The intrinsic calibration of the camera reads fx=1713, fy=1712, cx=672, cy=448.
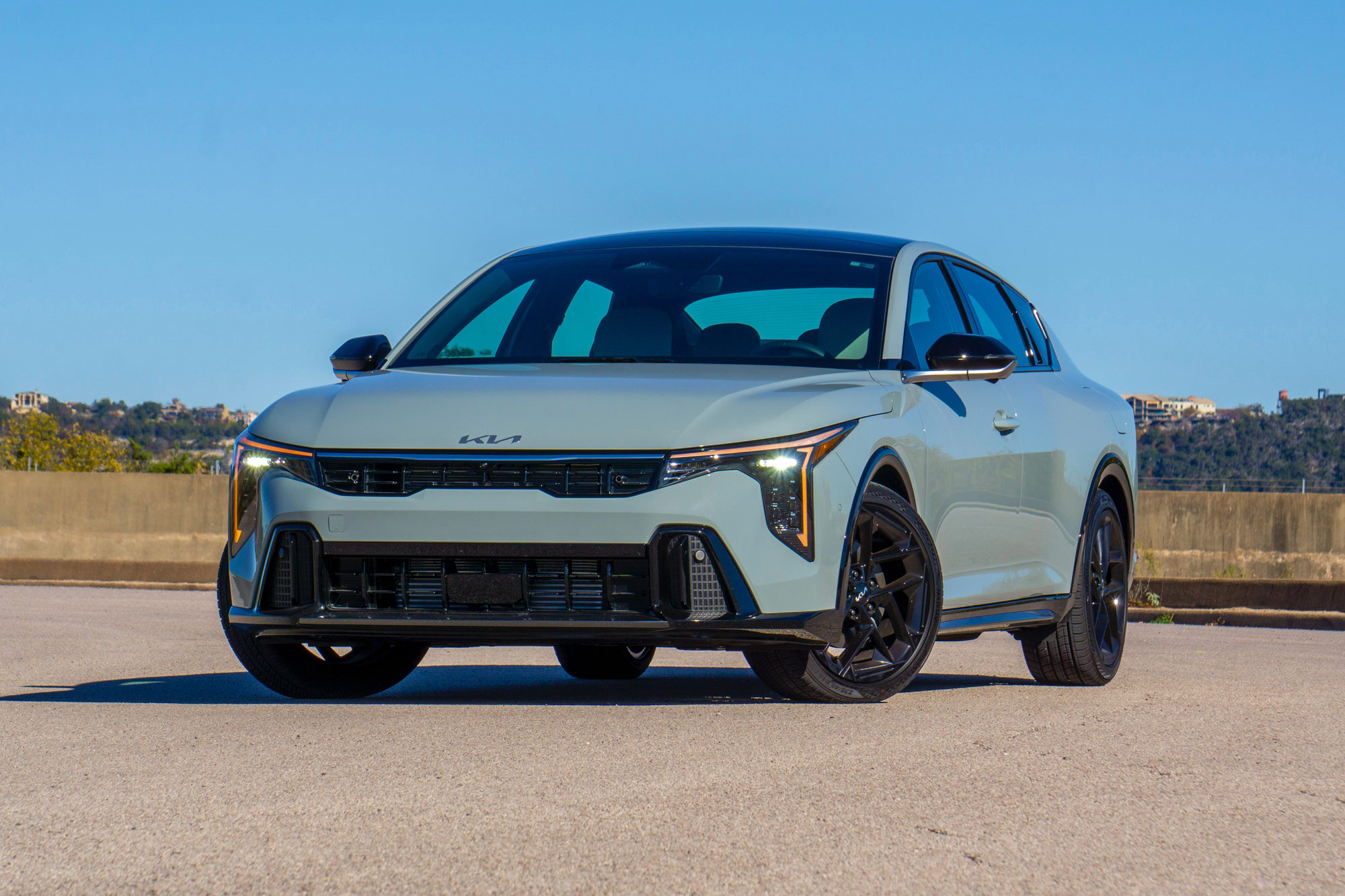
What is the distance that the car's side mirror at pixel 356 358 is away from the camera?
6.36m

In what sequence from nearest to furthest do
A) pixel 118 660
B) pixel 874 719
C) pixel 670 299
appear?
pixel 874 719 → pixel 670 299 → pixel 118 660

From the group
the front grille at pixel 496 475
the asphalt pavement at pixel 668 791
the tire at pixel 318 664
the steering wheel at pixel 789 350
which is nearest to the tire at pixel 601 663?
the asphalt pavement at pixel 668 791

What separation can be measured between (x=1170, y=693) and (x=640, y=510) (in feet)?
9.83

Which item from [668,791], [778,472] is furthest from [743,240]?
[668,791]

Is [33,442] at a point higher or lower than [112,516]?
lower

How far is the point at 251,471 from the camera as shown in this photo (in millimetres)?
5445

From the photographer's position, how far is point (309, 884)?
3.21 m

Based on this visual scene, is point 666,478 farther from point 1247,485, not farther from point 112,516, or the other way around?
point 1247,485

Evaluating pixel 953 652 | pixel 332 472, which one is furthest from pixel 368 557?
pixel 953 652

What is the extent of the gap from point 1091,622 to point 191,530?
17428mm

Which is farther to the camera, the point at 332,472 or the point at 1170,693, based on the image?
the point at 1170,693

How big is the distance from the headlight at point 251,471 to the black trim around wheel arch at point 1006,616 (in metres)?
2.20

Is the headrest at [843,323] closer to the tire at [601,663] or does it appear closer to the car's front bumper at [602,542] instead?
the car's front bumper at [602,542]

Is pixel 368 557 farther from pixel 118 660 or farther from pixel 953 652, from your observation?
pixel 953 652
